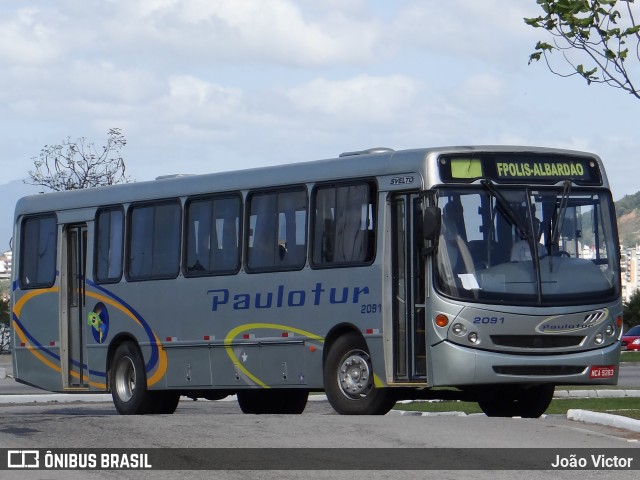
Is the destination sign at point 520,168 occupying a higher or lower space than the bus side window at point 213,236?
higher

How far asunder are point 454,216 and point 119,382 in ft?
22.9

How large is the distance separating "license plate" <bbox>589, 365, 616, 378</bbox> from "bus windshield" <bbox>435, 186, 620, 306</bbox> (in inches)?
30.2

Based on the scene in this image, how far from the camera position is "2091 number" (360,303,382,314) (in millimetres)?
17172

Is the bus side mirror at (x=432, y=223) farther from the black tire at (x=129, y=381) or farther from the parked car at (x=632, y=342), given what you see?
the parked car at (x=632, y=342)

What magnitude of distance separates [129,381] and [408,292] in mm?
6074

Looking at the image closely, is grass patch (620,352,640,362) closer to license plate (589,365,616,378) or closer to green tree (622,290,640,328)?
green tree (622,290,640,328)

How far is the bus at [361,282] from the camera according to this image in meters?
16.5

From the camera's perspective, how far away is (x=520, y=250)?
54.5 ft

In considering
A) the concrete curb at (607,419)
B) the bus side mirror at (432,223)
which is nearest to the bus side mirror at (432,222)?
the bus side mirror at (432,223)

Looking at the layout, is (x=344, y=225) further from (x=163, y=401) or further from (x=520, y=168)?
(x=163, y=401)

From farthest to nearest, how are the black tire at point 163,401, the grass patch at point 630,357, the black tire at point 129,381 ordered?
1. the grass patch at point 630,357
2. the black tire at point 163,401
3. the black tire at point 129,381

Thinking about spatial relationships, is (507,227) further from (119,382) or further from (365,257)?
(119,382)

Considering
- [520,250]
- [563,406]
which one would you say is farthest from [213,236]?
[563,406]

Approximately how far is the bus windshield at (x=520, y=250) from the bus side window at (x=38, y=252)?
325 inches
